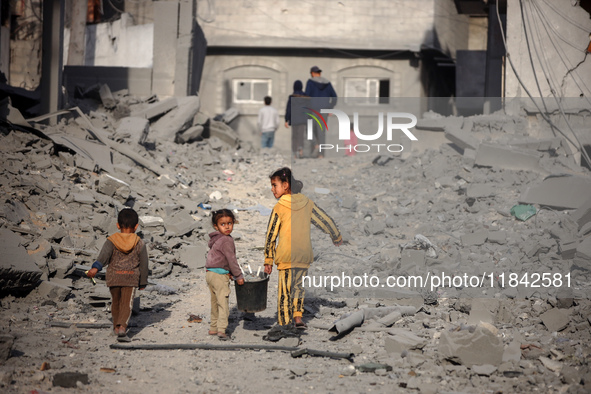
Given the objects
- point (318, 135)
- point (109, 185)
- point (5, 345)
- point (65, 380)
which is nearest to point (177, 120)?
point (318, 135)

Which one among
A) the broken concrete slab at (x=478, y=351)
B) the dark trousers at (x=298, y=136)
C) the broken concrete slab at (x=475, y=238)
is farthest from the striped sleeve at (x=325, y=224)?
the dark trousers at (x=298, y=136)

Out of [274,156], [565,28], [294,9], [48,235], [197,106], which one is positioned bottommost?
[48,235]

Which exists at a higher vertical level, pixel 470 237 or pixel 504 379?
pixel 470 237

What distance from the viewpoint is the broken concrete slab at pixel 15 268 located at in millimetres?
5844

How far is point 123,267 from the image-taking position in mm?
5473

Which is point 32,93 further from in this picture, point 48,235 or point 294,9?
point 294,9

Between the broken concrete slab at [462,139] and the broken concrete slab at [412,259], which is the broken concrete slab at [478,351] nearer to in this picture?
the broken concrete slab at [412,259]

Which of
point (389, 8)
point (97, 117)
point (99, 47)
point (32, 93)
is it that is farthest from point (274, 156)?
point (99, 47)

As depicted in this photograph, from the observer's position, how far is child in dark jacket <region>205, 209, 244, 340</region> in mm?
5469

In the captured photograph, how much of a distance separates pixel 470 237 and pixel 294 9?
48.2 feet

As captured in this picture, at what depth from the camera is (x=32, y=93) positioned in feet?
40.0

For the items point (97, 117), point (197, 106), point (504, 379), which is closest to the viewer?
point (504, 379)

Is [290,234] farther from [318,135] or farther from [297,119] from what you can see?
[318,135]

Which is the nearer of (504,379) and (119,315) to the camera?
(504,379)
